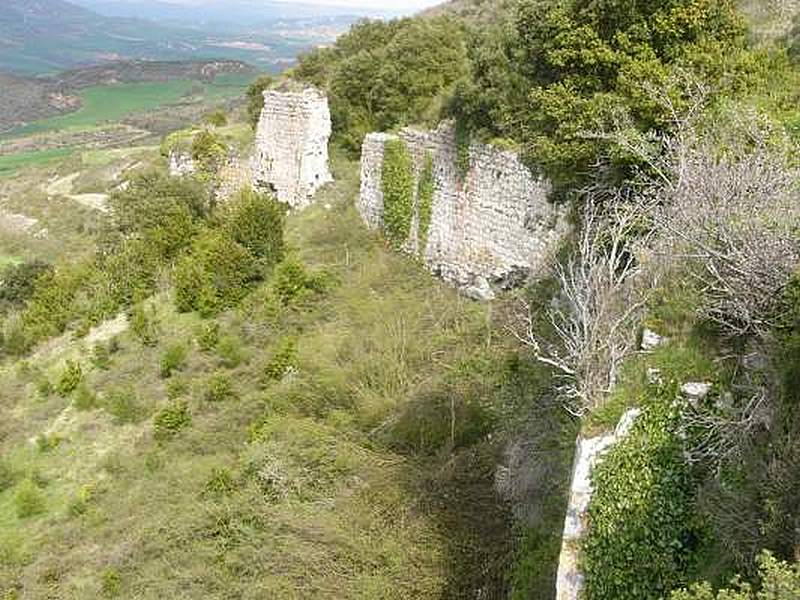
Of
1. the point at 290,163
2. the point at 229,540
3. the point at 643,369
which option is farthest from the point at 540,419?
the point at 290,163

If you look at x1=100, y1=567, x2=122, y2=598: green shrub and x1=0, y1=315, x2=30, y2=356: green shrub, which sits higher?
x1=100, y1=567, x2=122, y2=598: green shrub

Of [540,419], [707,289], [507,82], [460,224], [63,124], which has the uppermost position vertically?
[507,82]

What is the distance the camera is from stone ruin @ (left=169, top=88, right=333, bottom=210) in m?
18.1

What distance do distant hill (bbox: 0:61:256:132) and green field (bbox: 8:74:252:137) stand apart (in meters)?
2.47

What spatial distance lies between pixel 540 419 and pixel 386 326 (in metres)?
4.42

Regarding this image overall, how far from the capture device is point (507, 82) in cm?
1241

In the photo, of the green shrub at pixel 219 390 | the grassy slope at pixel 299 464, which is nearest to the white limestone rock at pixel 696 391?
the grassy slope at pixel 299 464

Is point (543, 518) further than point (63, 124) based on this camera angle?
No

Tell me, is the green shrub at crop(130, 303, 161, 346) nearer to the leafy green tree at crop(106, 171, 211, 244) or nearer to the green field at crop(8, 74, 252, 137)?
the leafy green tree at crop(106, 171, 211, 244)

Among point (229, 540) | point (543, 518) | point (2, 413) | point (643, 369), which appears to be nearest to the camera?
point (643, 369)

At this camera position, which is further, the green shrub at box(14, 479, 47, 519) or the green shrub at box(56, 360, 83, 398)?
the green shrub at box(56, 360, 83, 398)

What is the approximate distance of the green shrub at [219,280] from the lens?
49.5ft

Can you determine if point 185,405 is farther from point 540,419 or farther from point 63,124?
point 63,124

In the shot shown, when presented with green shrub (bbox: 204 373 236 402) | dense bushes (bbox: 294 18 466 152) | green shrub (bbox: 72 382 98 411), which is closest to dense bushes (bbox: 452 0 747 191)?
dense bushes (bbox: 294 18 466 152)
